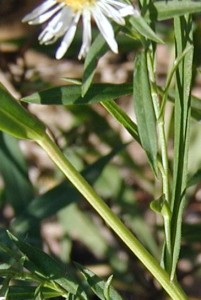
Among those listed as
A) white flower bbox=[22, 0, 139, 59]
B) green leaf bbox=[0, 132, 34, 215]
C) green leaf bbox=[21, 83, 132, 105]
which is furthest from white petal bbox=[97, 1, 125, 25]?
green leaf bbox=[0, 132, 34, 215]

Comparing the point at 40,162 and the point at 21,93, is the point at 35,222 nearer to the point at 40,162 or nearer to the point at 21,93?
the point at 21,93

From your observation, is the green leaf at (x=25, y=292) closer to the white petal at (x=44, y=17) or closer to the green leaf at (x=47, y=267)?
the green leaf at (x=47, y=267)

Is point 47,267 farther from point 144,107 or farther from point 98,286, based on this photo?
point 144,107

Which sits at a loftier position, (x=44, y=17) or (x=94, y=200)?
(x=44, y=17)

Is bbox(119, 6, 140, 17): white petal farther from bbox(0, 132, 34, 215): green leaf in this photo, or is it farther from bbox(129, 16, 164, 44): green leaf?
bbox(0, 132, 34, 215): green leaf

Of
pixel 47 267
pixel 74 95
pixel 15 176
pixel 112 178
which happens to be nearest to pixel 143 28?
pixel 74 95
